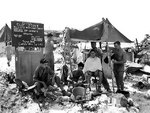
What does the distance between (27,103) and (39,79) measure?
0.90 m

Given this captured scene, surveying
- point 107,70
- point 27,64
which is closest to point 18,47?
point 27,64

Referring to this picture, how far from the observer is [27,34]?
901 cm

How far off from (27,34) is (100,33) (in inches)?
122

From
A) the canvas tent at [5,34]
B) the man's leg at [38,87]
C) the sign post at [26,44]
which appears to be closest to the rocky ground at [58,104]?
the man's leg at [38,87]

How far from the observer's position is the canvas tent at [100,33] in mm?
7715

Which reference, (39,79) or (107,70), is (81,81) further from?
(107,70)

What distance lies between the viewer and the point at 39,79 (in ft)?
24.9

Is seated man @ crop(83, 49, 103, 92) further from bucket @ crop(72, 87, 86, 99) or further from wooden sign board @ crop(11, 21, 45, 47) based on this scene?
wooden sign board @ crop(11, 21, 45, 47)

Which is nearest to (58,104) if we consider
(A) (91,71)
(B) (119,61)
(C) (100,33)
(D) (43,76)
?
(D) (43,76)

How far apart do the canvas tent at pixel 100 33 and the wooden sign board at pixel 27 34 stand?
2159mm

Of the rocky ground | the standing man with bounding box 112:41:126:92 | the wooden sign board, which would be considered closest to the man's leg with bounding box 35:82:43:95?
the rocky ground

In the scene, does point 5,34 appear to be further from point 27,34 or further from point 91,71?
point 91,71

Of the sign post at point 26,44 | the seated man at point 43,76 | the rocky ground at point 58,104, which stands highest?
the sign post at point 26,44

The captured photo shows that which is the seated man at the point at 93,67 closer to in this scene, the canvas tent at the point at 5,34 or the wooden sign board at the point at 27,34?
the wooden sign board at the point at 27,34
